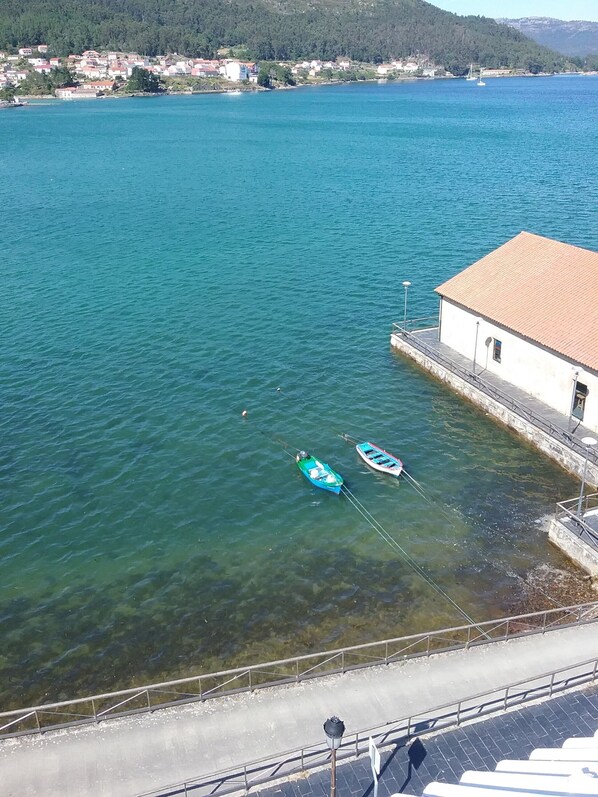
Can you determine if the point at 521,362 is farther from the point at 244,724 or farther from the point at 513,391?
the point at 244,724

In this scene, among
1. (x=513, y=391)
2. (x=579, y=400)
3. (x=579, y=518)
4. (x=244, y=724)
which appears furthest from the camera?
(x=513, y=391)

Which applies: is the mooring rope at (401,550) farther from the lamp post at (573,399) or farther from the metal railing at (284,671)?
the lamp post at (573,399)

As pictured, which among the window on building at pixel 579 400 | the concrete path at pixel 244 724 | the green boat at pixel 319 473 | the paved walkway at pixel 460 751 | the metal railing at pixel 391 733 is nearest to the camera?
the paved walkway at pixel 460 751

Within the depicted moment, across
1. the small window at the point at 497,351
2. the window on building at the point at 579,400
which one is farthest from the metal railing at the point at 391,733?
the small window at the point at 497,351

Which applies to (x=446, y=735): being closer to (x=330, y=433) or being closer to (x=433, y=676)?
(x=433, y=676)

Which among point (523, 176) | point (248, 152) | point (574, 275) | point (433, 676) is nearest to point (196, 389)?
point (574, 275)

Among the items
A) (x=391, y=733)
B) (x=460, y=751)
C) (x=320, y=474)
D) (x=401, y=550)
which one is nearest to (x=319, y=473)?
(x=320, y=474)
